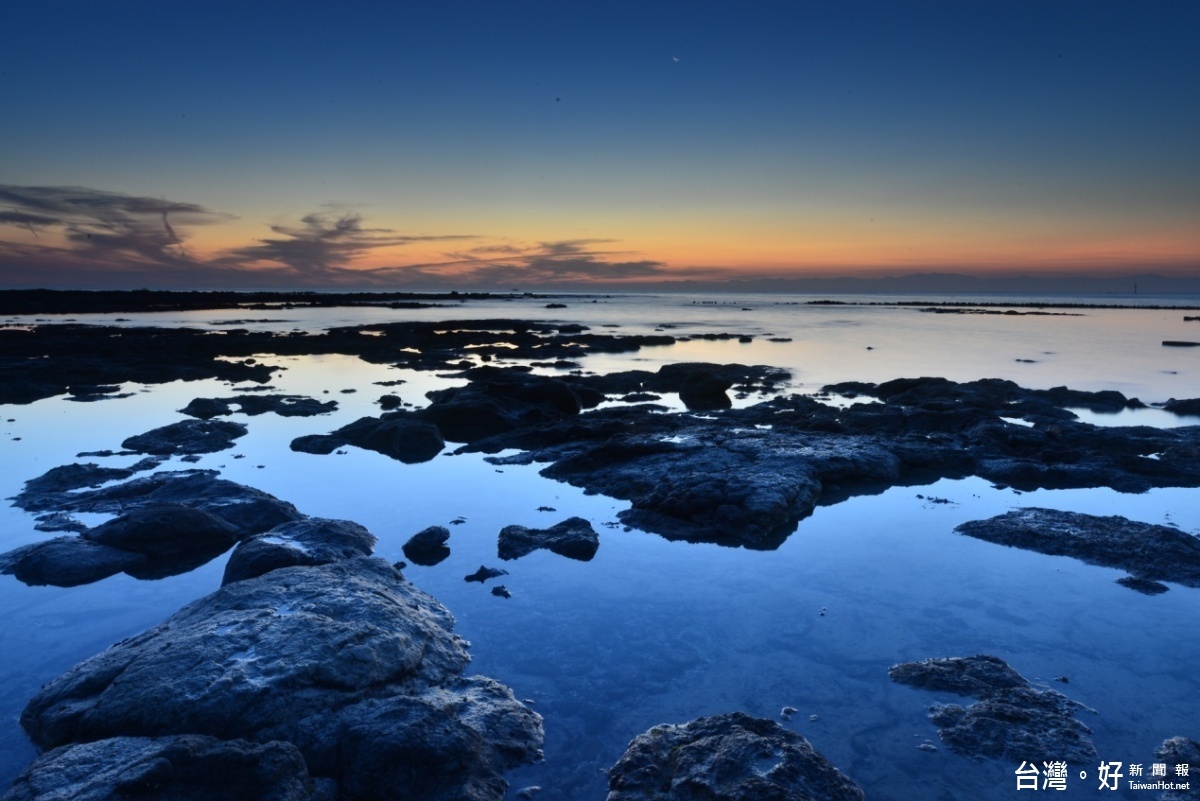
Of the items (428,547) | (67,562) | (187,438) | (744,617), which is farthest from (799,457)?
(187,438)

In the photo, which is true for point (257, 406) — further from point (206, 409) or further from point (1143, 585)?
point (1143, 585)

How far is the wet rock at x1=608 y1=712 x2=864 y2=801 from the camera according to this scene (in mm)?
5074

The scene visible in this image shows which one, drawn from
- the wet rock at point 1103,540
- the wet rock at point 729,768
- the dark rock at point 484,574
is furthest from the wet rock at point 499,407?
the wet rock at point 729,768

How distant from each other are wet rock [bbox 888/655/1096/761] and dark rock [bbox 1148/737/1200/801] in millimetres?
496

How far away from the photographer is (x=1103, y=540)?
10.4 m

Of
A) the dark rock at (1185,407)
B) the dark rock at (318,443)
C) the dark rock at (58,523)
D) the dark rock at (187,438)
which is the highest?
the dark rock at (187,438)

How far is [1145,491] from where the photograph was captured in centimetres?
1330

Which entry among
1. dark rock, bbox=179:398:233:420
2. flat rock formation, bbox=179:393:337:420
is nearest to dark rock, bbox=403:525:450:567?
flat rock formation, bbox=179:393:337:420

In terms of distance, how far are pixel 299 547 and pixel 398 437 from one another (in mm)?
8043

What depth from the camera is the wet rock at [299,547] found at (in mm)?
8562

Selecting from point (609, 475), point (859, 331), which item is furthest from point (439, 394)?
point (859, 331)

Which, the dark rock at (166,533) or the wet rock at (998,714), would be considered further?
the dark rock at (166,533)

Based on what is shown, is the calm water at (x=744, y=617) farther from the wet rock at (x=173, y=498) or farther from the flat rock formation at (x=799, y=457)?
the wet rock at (x=173, y=498)

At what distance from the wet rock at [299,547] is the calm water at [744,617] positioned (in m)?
0.66
